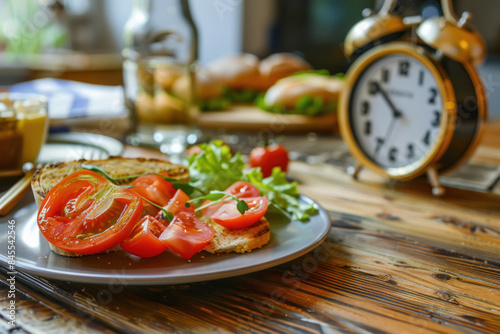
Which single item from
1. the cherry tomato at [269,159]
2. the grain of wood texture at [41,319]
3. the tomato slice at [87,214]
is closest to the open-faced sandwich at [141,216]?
the tomato slice at [87,214]

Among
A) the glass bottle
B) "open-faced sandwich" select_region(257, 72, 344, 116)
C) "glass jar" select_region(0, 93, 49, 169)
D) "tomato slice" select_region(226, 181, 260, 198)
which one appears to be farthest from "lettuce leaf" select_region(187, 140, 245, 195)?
"open-faced sandwich" select_region(257, 72, 344, 116)

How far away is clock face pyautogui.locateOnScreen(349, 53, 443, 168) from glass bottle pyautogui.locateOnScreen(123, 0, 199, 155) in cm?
81

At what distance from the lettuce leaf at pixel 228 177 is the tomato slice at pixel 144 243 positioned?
0.38 metres

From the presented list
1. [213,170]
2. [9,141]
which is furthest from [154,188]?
[9,141]

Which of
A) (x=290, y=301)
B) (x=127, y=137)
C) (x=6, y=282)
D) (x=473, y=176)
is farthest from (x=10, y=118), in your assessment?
(x=473, y=176)

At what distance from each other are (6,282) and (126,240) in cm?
23

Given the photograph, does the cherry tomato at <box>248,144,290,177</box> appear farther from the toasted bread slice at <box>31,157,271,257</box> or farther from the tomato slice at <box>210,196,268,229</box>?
the tomato slice at <box>210,196,268,229</box>

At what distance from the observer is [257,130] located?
8.45 feet

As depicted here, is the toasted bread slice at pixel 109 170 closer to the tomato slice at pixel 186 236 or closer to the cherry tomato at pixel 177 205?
the cherry tomato at pixel 177 205

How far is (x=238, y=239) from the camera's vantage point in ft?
3.08

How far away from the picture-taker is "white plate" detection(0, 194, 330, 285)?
30.7 inches

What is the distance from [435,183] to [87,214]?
112cm

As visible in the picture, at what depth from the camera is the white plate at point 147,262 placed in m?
0.78

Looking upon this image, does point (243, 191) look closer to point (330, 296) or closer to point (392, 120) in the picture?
point (330, 296)
